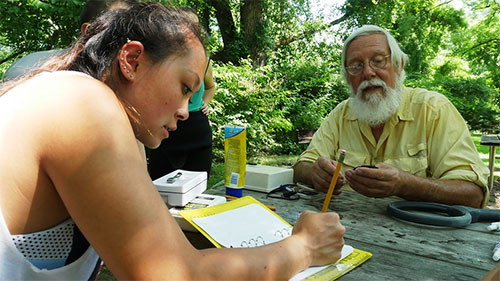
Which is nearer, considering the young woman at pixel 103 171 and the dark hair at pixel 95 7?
the young woman at pixel 103 171

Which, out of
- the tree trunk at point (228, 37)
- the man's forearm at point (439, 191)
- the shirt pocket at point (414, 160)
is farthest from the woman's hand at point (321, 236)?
the tree trunk at point (228, 37)

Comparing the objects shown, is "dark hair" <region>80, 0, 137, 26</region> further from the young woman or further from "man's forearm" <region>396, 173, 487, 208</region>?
"man's forearm" <region>396, 173, 487, 208</region>

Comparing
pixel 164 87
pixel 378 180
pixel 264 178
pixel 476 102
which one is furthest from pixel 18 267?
pixel 476 102

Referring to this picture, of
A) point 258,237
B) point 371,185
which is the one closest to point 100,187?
point 258,237

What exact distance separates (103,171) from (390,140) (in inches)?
83.0

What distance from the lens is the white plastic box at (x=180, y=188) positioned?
1.50 m

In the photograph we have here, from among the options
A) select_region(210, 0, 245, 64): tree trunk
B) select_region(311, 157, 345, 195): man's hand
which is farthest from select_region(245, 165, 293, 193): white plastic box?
select_region(210, 0, 245, 64): tree trunk

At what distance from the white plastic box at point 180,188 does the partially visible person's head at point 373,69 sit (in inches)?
56.4

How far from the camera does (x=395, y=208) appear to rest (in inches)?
63.2

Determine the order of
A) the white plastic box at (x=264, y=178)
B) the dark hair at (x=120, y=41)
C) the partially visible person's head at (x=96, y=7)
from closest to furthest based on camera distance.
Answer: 1. the dark hair at (x=120, y=41)
2. the white plastic box at (x=264, y=178)
3. the partially visible person's head at (x=96, y=7)

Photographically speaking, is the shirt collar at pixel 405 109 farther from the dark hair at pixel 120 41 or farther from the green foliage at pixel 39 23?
the green foliage at pixel 39 23

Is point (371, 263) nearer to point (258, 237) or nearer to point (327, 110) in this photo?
point (258, 237)

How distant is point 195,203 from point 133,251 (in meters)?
0.82

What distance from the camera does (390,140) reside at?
2449 mm
